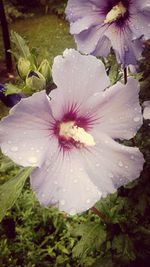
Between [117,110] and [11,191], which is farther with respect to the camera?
[11,191]

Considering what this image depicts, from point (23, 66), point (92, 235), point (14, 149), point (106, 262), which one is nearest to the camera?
point (14, 149)

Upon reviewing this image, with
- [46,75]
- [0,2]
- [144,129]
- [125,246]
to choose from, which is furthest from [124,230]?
[0,2]

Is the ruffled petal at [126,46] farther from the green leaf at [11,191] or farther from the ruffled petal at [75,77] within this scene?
the green leaf at [11,191]

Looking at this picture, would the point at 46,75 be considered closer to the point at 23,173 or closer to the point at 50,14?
the point at 23,173

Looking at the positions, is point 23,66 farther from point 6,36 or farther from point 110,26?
point 6,36

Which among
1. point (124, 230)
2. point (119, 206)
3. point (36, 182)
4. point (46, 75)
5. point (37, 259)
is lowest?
point (37, 259)

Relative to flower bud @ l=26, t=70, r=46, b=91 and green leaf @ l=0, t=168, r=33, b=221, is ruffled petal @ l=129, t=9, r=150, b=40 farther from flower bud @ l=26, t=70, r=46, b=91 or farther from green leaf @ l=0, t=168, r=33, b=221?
green leaf @ l=0, t=168, r=33, b=221

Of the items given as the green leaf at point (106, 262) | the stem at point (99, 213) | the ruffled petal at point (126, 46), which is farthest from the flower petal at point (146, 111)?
the green leaf at point (106, 262)

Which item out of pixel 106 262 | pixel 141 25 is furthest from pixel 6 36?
pixel 141 25
